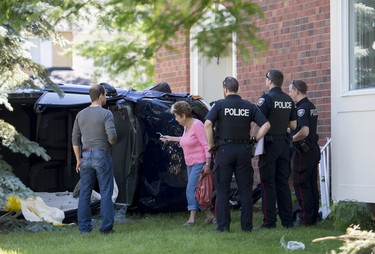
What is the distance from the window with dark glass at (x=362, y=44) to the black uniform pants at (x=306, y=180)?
99 centimetres

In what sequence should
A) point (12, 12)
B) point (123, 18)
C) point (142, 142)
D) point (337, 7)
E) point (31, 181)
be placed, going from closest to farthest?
point (123, 18)
point (12, 12)
point (337, 7)
point (142, 142)
point (31, 181)

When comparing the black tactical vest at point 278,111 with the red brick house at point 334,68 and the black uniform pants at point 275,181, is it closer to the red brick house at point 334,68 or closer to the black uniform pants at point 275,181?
the black uniform pants at point 275,181

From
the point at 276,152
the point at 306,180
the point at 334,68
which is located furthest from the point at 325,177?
the point at 334,68

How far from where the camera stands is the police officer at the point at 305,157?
10617 mm

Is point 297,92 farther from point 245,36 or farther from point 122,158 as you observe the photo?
point 245,36

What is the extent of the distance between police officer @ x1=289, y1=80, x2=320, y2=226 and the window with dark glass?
0.62 m

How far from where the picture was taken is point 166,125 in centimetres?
1220

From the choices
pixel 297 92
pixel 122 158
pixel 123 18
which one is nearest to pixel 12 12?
pixel 123 18

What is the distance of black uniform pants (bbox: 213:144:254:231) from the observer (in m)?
9.84

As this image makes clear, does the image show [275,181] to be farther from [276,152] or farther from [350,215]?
[350,215]

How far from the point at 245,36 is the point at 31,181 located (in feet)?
26.4

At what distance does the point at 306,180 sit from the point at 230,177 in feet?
4.07

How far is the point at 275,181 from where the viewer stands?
415 inches

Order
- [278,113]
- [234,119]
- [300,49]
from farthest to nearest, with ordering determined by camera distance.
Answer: [300,49], [278,113], [234,119]
